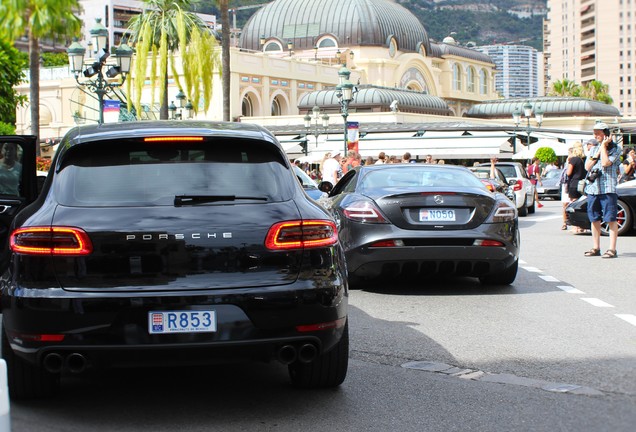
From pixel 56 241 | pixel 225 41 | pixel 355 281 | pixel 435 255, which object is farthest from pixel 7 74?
pixel 56 241

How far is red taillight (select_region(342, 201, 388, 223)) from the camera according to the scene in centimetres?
1093

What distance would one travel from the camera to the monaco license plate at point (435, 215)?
10.9 m

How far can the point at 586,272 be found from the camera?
13289 mm

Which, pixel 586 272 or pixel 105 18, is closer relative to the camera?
pixel 586 272

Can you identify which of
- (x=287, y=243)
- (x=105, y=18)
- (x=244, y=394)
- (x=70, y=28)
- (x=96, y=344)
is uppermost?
(x=105, y=18)

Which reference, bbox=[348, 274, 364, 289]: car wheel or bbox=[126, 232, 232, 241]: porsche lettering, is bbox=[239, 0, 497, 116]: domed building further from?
bbox=[126, 232, 232, 241]: porsche lettering

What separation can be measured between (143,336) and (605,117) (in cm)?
9787

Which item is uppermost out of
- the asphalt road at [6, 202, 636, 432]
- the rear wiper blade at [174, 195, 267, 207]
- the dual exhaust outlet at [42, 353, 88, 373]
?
the rear wiper blade at [174, 195, 267, 207]

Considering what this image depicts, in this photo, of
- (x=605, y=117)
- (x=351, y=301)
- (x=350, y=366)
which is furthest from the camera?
(x=605, y=117)

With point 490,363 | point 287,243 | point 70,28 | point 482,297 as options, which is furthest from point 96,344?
point 70,28

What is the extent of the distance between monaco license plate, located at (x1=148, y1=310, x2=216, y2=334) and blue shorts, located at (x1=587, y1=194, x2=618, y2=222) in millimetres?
10335

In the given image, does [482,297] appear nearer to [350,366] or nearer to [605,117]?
[350,366]

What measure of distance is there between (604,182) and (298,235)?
9.94 metres

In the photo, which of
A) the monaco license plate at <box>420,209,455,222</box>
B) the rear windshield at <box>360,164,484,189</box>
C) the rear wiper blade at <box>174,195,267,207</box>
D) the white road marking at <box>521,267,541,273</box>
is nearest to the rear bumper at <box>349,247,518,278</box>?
the monaco license plate at <box>420,209,455,222</box>
